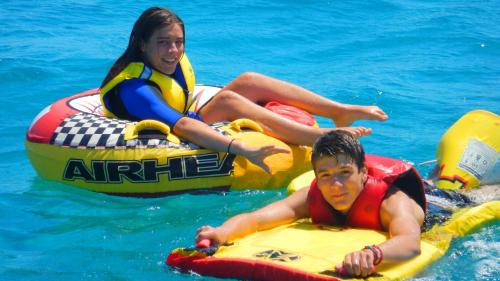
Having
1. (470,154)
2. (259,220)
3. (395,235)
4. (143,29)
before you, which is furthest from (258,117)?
(395,235)

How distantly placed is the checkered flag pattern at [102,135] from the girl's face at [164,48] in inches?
18.6

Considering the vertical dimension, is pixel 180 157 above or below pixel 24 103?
above

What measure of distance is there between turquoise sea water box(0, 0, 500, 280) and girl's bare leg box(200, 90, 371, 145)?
416mm

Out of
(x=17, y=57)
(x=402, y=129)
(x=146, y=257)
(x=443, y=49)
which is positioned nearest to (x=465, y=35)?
(x=443, y=49)

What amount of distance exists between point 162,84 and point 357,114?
1384 millimetres

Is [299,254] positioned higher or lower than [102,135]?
higher

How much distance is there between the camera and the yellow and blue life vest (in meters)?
6.02

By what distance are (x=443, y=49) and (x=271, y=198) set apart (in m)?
5.26

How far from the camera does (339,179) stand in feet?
14.1

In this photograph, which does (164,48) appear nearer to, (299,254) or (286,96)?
(286,96)

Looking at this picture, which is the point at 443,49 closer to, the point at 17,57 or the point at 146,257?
the point at 17,57

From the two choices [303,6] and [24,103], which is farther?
[303,6]

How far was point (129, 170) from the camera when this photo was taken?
573cm

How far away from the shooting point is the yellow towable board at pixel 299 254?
3923 mm
